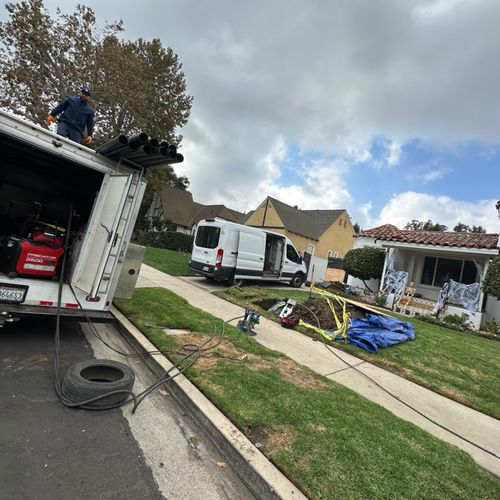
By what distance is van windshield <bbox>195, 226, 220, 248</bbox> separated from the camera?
11562 millimetres

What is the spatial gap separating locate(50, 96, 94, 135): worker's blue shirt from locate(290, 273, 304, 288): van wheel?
35.6 ft

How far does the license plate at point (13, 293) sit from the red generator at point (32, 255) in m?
0.42

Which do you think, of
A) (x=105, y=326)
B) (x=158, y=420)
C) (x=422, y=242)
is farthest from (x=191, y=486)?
(x=422, y=242)

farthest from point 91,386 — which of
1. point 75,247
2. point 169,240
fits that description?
point 169,240

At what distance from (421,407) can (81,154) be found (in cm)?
A: 613

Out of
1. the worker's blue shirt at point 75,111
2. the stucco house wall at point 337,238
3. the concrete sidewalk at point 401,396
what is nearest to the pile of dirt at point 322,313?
the concrete sidewalk at point 401,396

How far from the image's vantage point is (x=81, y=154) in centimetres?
475

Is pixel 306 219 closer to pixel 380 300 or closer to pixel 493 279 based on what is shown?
pixel 380 300

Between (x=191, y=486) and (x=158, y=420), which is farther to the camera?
(x=158, y=420)

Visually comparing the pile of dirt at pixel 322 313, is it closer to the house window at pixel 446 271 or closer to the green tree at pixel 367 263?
the green tree at pixel 367 263

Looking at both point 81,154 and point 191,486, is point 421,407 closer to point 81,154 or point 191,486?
point 191,486

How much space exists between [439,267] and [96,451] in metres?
16.7

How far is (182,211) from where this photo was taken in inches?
1673

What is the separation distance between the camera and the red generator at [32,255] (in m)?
4.82
